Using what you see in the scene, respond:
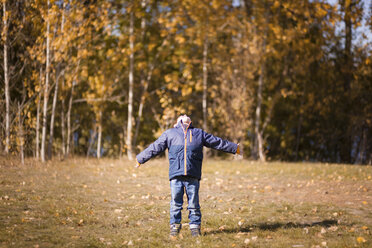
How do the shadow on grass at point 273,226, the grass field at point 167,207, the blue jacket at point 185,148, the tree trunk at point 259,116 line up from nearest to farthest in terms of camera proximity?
the blue jacket at point 185,148
the grass field at point 167,207
the shadow on grass at point 273,226
the tree trunk at point 259,116

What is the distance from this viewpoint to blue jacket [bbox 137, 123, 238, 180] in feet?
18.7

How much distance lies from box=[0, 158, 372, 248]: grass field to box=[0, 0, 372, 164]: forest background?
11.1ft

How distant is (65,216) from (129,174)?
5187mm

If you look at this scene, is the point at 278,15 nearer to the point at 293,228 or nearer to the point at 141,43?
the point at 141,43

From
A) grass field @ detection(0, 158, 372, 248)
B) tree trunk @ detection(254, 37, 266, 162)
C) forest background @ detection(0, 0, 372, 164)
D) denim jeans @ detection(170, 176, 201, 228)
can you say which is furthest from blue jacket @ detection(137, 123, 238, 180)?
tree trunk @ detection(254, 37, 266, 162)

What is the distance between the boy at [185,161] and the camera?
18.8 ft

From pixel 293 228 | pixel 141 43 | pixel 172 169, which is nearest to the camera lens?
pixel 172 169

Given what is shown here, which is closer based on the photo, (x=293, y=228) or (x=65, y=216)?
(x=293, y=228)

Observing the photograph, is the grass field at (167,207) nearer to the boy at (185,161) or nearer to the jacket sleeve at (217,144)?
the boy at (185,161)

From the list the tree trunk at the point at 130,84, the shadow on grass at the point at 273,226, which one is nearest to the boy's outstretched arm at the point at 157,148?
the shadow on grass at the point at 273,226

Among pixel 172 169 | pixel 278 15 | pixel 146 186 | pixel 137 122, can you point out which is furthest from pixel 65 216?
pixel 278 15

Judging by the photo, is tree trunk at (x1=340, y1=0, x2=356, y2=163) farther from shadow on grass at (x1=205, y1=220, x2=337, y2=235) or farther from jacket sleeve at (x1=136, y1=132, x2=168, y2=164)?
jacket sleeve at (x1=136, y1=132, x2=168, y2=164)

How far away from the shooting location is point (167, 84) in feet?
54.1

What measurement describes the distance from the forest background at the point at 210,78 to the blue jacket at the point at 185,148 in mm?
9135
